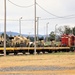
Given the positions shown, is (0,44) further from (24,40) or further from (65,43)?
(65,43)

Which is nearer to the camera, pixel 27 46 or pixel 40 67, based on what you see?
pixel 40 67

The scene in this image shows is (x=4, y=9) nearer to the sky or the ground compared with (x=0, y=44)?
nearer to the sky

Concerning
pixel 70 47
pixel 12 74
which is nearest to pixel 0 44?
pixel 70 47

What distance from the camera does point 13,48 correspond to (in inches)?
2163

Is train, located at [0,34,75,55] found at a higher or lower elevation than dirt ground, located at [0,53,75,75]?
higher

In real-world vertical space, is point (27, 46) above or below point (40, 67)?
above

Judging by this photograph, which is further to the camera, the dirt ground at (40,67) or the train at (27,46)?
the train at (27,46)

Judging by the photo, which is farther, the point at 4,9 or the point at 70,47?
the point at 70,47

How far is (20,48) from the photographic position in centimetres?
5700

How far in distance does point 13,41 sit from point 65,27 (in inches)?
5035

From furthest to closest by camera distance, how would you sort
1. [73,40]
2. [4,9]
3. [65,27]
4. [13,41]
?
1. [65,27]
2. [73,40]
3. [13,41]
4. [4,9]

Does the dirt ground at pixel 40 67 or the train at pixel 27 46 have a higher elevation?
the train at pixel 27 46

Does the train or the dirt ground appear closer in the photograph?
the dirt ground

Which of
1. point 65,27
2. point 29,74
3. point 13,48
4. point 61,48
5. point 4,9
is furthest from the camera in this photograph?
point 65,27
